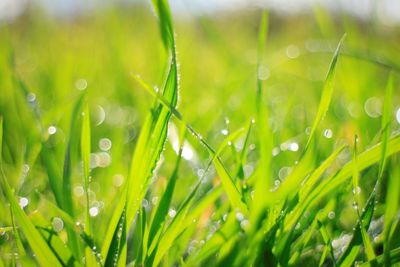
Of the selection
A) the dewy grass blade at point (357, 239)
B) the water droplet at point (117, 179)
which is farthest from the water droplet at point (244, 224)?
the water droplet at point (117, 179)

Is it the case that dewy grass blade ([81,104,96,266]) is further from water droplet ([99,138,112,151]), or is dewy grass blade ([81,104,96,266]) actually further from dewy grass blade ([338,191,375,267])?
water droplet ([99,138,112,151])

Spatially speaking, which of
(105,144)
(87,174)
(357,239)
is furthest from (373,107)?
(87,174)

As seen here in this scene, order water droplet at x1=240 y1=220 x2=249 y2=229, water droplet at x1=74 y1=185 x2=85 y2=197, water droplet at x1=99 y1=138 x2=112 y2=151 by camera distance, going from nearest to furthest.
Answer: water droplet at x1=240 y1=220 x2=249 y2=229
water droplet at x1=74 y1=185 x2=85 y2=197
water droplet at x1=99 y1=138 x2=112 y2=151

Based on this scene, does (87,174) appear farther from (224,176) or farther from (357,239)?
(357,239)

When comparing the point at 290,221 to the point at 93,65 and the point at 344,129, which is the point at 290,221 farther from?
the point at 93,65

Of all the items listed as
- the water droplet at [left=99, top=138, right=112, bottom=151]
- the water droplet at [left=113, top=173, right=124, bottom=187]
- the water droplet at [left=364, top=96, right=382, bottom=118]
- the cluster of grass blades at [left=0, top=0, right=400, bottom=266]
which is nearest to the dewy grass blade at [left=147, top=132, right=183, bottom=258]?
the cluster of grass blades at [left=0, top=0, right=400, bottom=266]
